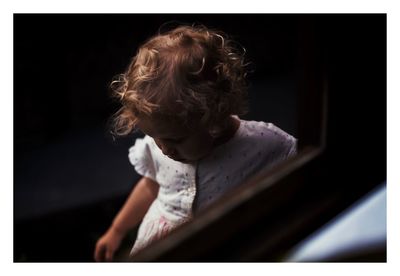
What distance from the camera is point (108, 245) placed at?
927mm

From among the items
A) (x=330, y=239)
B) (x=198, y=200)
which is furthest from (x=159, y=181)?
(x=330, y=239)

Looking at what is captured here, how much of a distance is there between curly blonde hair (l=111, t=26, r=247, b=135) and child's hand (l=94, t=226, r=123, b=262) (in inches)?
8.5

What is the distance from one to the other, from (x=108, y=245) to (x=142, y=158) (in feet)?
0.57

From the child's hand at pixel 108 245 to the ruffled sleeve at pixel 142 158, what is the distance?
13 centimetres

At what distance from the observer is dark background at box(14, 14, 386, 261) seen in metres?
0.84

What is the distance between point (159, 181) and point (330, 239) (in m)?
0.34

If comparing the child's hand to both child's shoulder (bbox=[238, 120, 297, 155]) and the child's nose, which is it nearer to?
the child's nose

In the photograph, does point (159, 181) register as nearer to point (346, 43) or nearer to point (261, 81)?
point (261, 81)

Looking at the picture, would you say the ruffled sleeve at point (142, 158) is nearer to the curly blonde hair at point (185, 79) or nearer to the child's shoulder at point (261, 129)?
the curly blonde hair at point (185, 79)

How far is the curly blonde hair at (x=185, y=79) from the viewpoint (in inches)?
32.3

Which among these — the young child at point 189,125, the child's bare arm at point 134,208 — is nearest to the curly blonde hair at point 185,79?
the young child at point 189,125

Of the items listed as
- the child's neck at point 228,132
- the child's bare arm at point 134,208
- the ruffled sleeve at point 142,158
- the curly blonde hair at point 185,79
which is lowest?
the child's bare arm at point 134,208

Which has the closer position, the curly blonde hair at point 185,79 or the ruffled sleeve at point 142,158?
the curly blonde hair at point 185,79

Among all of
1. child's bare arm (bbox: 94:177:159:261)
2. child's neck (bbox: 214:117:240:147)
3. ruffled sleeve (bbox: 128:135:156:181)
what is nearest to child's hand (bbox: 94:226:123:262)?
child's bare arm (bbox: 94:177:159:261)
